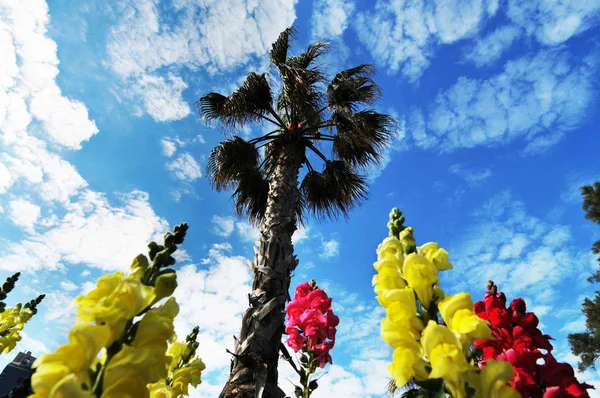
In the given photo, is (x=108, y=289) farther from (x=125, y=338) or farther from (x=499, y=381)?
(x=499, y=381)

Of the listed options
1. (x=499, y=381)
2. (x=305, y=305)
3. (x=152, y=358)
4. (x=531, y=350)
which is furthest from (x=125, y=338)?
(x=305, y=305)

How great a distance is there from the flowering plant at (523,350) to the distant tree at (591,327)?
1222cm

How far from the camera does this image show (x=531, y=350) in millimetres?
1098

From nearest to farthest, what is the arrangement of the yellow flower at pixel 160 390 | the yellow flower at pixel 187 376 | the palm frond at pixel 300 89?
→ the yellow flower at pixel 160 390, the yellow flower at pixel 187 376, the palm frond at pixel 300 89

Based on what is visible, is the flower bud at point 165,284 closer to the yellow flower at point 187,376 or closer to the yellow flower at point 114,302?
the yellow flower at point 114,302

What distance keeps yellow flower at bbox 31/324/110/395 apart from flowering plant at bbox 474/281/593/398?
3.17 ft

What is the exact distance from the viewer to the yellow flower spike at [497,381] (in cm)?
78

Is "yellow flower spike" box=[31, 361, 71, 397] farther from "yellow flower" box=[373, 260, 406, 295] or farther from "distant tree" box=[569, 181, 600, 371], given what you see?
"distant tree" box=[569, 181, 600, 371]

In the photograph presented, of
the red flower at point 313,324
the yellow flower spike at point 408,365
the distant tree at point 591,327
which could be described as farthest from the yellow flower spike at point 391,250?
the distant tree at point 591,327

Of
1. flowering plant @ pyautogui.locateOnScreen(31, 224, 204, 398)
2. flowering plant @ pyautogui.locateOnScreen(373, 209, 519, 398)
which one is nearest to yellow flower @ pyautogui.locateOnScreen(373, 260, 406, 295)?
flowering plant @ pyautogui.locateOnScreen(373, 209, 519, 398)

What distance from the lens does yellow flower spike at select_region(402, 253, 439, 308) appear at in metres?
0.95

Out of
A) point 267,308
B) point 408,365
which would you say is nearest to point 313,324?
point 267,308

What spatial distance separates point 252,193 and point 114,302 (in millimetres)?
5961

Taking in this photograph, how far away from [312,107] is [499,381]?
16.6 ft
